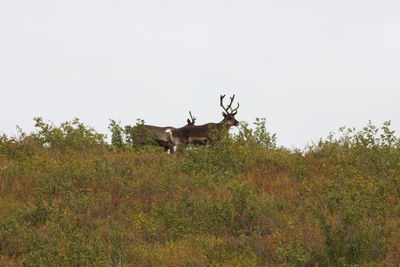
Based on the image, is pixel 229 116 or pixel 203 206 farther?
pixel 229 116

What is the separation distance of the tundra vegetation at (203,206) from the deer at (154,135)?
3.18 m

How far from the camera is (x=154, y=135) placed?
19094 mm

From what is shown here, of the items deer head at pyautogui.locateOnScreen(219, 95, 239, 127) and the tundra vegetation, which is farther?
deer head at pyautogui.locateOnScreen(219, 95, 239, 127)

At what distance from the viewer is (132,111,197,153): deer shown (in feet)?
59.0

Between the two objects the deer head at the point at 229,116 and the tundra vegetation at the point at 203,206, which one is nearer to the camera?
the tundra vegetation at the point at 203,206

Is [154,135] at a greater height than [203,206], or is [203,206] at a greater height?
[154,135]

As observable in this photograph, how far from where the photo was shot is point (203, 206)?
32.6 ft

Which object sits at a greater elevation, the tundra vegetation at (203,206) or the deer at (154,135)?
the deer at (154,135)

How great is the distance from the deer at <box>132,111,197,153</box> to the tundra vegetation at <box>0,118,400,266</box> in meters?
3.18

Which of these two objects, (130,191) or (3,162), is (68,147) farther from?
(130,191)

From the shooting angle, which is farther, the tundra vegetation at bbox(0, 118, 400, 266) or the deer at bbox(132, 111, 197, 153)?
the deer at bbox(132, 111, 197, 153)

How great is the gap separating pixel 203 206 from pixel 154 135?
9.38 meters

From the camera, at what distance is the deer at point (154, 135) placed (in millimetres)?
17978

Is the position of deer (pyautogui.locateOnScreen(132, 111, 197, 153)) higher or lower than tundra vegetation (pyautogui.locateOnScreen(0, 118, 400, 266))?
higher
